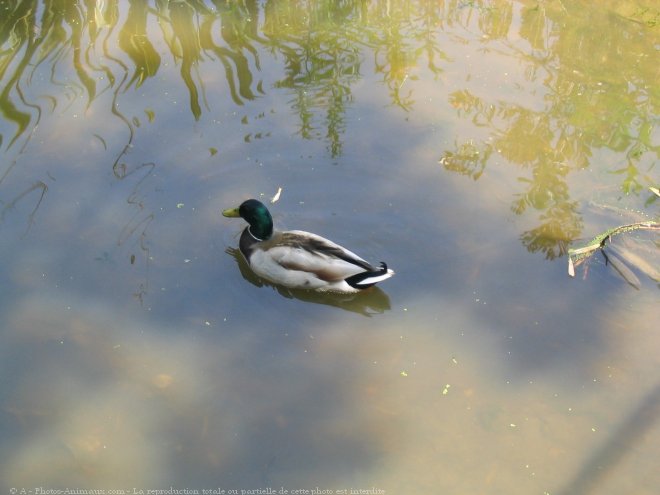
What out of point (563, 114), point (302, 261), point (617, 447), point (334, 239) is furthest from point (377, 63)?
point (617, 447)

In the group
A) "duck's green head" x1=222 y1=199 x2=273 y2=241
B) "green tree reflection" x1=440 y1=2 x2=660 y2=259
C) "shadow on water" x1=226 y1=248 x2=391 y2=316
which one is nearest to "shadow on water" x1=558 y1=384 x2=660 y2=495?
"green tree reflection" x1=440 y1=2 x2=660 y2=259

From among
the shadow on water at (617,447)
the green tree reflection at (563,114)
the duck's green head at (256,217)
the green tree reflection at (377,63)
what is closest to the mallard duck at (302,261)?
the duck's green head at (256,217)

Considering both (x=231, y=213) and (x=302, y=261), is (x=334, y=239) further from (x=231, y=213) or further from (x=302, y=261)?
(x=231, y=213)

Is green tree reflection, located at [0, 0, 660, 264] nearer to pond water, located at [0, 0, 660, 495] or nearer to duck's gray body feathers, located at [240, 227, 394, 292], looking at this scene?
pond water, located at [0, 0, 660, 495]

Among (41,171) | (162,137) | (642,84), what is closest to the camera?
(41,171)

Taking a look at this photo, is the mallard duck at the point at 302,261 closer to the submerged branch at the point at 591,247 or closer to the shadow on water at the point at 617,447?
the submerged branch at the point at 591,247

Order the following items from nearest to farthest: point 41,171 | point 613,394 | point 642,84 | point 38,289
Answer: point 613,394 → point 38,289 → point 41,171 → point 642,84

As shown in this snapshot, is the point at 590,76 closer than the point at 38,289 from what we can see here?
No

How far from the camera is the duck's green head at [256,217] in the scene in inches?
185

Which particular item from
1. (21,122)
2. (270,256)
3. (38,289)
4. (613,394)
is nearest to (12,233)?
(38,289)

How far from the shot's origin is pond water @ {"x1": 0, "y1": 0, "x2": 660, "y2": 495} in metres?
3.70

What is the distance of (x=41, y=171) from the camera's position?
525 cm

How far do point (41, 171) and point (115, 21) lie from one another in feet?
7.63

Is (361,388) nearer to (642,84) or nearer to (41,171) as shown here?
(41,171)
